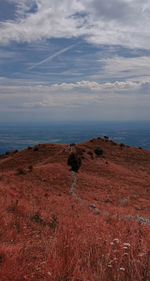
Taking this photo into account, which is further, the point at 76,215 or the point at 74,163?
the point at 74,163

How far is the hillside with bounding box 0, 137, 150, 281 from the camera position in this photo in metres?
2.51

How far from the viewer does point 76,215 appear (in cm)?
638

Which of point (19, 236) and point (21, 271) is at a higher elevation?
point (21, 271)

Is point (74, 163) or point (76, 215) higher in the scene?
point (76, 215)

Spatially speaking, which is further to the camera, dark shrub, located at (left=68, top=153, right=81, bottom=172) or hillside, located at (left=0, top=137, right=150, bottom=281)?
dark shrub, located at (left=68, top=153, right=81, bottom=172)

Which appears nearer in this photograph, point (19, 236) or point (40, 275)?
point (40, 275)

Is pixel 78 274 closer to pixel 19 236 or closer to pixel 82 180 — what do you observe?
pixel 19 236

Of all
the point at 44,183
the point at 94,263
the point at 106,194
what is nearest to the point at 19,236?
the point at 94,263

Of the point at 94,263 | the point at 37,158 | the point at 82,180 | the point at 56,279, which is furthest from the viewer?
the point at 37,158

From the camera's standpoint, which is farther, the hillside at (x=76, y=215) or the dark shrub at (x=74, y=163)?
Result: the dark shrub at (x=74, y=163)

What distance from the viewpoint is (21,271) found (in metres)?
2.47

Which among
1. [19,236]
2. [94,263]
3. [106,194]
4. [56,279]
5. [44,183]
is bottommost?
[106,194]

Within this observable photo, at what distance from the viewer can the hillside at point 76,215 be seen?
8.22 feet

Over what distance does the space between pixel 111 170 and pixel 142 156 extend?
15.1 metres
